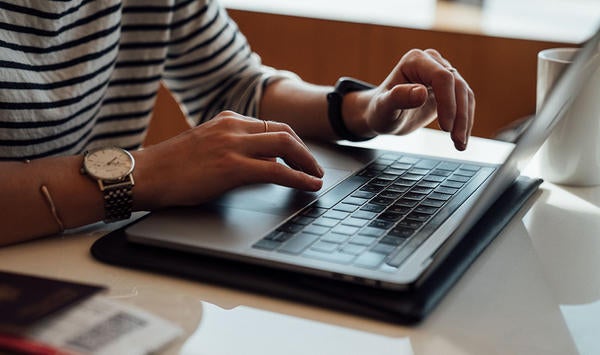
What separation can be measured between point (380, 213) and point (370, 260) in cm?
12

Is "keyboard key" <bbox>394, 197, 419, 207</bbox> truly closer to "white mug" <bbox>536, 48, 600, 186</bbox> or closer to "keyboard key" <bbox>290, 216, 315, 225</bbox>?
"keyboard key" <bbox>290, 216, 315, 225</bbox>

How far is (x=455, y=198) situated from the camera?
0.85 m

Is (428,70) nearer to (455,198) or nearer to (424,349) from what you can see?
(455,198)

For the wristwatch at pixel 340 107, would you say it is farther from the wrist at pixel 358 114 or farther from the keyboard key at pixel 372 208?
the keyboard key at pixel 372 208

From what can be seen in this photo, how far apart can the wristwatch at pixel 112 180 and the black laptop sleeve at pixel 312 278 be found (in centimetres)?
4

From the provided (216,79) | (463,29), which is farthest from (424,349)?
(463,29)

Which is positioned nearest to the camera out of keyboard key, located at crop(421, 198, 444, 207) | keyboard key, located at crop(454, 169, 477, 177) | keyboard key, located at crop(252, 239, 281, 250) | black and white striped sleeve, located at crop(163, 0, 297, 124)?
keyboard key, located at crop(252, 239, 281, 250)

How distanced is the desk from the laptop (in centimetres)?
4

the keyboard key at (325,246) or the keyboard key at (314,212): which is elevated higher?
the keyboard key at (325,246)

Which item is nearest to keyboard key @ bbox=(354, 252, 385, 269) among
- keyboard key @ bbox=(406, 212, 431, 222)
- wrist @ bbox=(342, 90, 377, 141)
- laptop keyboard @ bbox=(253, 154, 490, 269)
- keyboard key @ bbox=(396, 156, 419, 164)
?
laptop keyboard @ bbox=(253, 154, 490, 269)

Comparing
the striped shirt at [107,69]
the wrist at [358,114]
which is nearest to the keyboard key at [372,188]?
the wrist at [358,114]

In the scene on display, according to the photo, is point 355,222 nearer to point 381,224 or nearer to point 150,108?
point 381,224

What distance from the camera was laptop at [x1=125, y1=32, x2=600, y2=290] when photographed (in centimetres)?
67

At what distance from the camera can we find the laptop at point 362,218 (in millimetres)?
669
